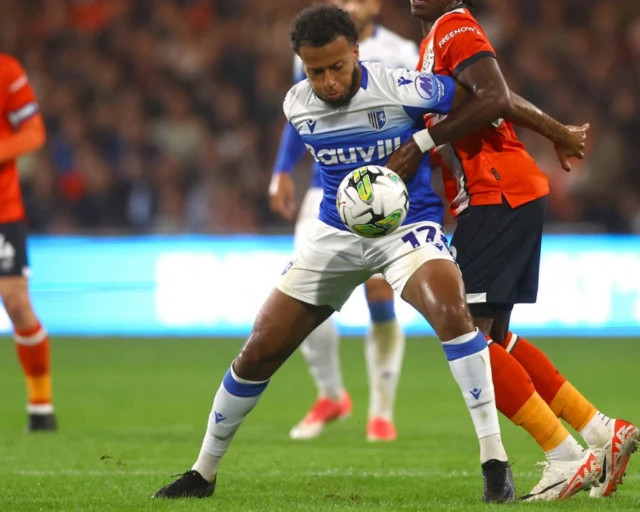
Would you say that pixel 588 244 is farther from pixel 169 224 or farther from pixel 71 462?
pixel 71 462

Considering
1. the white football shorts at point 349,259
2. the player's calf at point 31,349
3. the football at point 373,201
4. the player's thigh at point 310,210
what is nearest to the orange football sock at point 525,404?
the white football shorts at point 349,259

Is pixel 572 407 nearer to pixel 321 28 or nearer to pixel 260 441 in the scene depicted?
pixel 321 28

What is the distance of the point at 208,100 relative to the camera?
15.9 metres

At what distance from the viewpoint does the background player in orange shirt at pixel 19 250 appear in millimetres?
7445

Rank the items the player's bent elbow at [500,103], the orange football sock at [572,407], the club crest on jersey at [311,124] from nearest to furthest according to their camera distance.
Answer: the player's bent elbow at [500,103] < the club crest on jersey at [311,124] < the orange football sock at [572,407]

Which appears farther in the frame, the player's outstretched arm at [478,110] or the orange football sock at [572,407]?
the orange football sock at [572,407]

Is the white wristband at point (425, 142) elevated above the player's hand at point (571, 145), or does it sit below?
above

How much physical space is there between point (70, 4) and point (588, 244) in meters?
8.36

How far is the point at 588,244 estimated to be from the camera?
12.9 meters

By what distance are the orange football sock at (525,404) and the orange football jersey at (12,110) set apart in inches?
149

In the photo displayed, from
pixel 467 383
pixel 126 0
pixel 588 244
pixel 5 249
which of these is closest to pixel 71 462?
pixel 5 249

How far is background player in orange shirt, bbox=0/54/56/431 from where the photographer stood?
7445mm

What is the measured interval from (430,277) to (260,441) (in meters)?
2.66

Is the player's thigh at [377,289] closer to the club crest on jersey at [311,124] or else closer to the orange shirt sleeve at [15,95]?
the orange shirt sleeve at [15,95]
